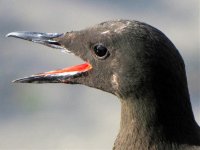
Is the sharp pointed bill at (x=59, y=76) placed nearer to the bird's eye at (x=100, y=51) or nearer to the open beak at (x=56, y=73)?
the open beak at (x=56, y=73)

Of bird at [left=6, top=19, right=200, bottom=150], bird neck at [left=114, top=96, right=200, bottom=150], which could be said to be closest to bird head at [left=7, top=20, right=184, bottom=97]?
bird at [left=6, top=19, right=200, bottom=150]

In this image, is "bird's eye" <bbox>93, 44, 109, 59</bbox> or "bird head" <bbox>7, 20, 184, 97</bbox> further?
"bird's eye" <bbox>93, 44, 109, 59</bbox>

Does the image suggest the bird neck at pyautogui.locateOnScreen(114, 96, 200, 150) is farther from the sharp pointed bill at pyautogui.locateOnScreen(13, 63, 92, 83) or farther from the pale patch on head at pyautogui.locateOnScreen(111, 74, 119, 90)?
the sharp pointed bill at pyautogui.locateOnScreen(13, 63, 92, 83)

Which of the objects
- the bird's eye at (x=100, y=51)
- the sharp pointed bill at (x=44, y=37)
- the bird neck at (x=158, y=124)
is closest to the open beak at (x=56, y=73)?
the sharp pointed bill at (x=44, y=37)

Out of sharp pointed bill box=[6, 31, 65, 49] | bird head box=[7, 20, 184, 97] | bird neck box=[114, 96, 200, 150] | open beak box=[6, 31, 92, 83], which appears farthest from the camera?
sharp pointed bill box=[6, 31, 65, 49]

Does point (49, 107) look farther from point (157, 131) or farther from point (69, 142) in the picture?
point (157, 131)

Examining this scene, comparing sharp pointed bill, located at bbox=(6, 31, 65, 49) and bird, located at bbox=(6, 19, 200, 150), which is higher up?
sharp pointed bill, located at bbox=(6, 31, 65, 49)

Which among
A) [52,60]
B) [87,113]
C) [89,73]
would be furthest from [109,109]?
[89,73]
